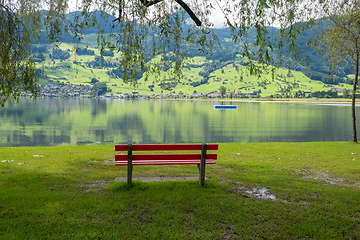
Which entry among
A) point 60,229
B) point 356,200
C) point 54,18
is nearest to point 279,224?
point 356,200

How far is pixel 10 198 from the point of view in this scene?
20.4ft

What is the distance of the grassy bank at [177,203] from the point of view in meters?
4.94

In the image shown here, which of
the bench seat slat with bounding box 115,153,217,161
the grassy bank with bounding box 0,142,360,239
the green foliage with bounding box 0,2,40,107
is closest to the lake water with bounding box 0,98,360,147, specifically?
the green foliage with bounding box 0,2,40,107

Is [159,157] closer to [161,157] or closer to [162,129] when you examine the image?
[161,157]

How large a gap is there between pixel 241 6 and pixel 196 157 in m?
4.66

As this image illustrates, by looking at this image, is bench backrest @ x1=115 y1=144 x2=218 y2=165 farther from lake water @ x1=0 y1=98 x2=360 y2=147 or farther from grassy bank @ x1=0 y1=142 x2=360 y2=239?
lake water @ x1=0 y1=98 x2=360 y2=147

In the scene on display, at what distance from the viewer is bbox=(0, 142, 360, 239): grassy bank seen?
16.2 ft

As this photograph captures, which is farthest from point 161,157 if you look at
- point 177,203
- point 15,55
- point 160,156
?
point 15,55

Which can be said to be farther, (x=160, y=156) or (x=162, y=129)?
(x=162, y=129)

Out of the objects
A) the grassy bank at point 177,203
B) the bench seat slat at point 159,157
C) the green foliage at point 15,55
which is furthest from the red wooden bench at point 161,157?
the green foliage at point 15,55

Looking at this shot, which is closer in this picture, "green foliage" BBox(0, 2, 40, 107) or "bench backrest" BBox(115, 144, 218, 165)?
"bench backrest" BBox(115, 144, 218, 165)

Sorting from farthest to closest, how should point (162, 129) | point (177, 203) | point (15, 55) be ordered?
1. point (162, 129)
2. point (15, 55)
3. point (177, 203)

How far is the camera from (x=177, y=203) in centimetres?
618

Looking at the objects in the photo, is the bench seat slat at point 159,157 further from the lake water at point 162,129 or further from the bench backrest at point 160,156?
the lake water at point 162,129
